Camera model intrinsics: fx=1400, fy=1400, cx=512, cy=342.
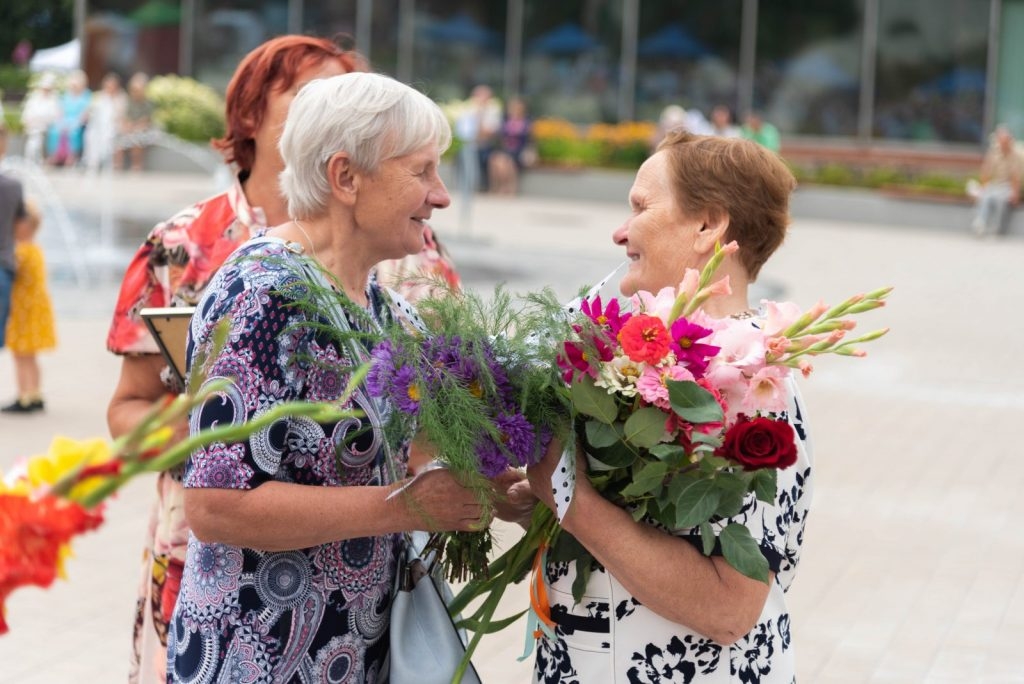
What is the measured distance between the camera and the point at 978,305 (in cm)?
1531

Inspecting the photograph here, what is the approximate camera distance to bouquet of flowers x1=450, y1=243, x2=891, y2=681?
212 cm

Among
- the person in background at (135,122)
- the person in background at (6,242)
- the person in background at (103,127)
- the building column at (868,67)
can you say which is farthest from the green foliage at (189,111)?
the person in background at (6,242)

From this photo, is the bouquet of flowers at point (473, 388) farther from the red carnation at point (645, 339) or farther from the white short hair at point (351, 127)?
the white short hair at point (351, 127)

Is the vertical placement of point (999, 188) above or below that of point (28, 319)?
above

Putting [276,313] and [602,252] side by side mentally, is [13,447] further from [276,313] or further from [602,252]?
[602,252]

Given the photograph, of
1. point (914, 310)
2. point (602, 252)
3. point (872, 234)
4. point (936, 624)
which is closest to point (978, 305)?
point (914, 310)

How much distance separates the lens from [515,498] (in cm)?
245

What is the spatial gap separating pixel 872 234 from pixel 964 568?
56.4ft

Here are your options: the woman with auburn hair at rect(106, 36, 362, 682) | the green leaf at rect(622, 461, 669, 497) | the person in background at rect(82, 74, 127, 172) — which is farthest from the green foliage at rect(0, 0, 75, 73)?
the person in background at rect(82, 74, 127, 172)

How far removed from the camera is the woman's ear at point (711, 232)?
2.48 metres

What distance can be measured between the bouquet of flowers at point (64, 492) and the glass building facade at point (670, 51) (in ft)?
95.7

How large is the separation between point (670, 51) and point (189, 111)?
11.7 m

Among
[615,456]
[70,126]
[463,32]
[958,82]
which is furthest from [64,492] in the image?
[463,32]

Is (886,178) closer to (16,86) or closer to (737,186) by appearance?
(16,86)
